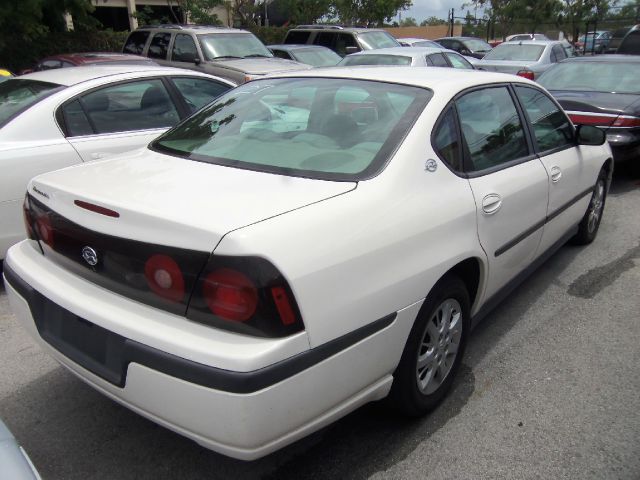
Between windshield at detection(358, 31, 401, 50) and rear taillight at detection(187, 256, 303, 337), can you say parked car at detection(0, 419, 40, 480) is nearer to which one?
rear taillight at detection(187, 256, 303, 337)

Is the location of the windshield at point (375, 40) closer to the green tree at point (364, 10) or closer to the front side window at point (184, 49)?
the front side window at point (184, 49)

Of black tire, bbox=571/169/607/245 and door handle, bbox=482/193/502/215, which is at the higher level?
door handle, bbox=482/193/502/215

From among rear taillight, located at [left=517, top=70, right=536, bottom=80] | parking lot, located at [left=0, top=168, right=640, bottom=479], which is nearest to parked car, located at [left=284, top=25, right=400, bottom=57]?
rear taillight, located at [left=517, top=70, right=536, bottom=80]

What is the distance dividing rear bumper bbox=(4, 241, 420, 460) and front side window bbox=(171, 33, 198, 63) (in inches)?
354

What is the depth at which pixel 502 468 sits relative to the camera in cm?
247

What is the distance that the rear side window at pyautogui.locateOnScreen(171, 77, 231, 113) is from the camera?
210 inches

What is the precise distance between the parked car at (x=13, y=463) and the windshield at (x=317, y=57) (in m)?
11.3

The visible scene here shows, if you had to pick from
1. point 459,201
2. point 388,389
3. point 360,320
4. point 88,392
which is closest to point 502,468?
point 388,389

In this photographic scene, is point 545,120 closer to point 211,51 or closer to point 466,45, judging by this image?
point 211,51

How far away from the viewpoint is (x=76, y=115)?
176 inches

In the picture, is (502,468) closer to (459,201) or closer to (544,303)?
(459,201)

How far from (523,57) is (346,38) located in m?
4.17

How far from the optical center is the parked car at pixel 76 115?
13.2ft

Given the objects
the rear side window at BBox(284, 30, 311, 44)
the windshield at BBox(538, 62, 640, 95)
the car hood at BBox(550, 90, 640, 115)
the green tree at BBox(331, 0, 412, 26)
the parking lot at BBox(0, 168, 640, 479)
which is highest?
the green tree at BBox(331, 0, 412, 26)
